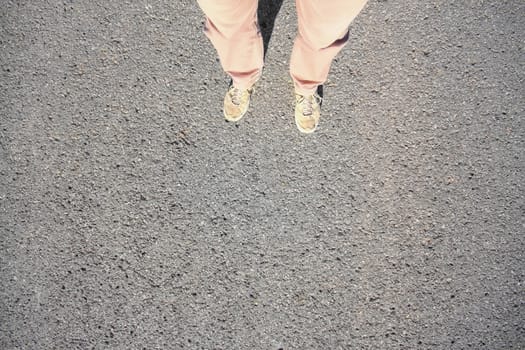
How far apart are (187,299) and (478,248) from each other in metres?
1.62

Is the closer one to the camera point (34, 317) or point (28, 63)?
point (34, 317)

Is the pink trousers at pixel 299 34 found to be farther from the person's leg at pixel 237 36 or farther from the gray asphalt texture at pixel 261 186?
the gray asphalt texture at pixel 261 186

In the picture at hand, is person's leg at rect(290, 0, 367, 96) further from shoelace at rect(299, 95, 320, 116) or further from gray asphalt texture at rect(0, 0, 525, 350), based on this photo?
gray asphalt texture at rect(0, 0, 525, 350)

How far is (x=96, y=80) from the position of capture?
7.79 feet

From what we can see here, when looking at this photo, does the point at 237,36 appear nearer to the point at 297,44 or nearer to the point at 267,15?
the point at 297,44

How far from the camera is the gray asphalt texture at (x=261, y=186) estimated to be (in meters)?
2.10

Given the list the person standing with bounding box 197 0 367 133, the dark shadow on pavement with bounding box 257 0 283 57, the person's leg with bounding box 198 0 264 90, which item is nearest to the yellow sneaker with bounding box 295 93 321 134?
the person standing with bounding box 197 0 367 133

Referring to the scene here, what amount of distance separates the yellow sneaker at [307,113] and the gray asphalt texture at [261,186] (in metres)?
0.06

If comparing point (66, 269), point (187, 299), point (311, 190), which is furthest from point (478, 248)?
point (66, 269)

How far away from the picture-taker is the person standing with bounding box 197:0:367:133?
4.82ft

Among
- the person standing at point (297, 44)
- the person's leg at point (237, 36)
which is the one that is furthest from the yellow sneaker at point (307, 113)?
the person's leg at point (237, 36)

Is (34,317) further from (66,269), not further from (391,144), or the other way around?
(391,144)

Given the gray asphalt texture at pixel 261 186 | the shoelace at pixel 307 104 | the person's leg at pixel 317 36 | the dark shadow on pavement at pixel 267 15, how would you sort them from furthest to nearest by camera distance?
the dark shadow on pavement at pixel 267 15
the shoelace at pixel 307 104
the gray asphalt texture at pixel 261 186
the person's leg at pixel 317 36

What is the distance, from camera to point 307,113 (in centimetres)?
222
